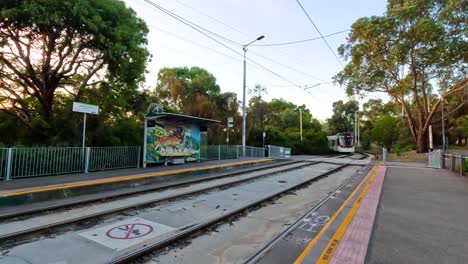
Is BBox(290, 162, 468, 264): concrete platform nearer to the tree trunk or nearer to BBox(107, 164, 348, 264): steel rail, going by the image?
BBox(107, 164, 348, 264): steel rail

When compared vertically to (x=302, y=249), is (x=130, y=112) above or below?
above

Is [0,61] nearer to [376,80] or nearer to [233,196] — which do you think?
[233,196]

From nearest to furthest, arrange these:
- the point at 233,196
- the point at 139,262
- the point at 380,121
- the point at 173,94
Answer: the point at 139,262
the point at 233,196
the point at 173,94
the point at 380,121

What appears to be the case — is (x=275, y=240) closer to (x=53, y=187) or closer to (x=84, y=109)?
(x=53, y=187)

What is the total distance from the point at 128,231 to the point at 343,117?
73.1 meters

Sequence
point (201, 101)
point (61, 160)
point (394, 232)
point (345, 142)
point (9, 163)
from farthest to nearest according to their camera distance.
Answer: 1. point (345, 142)
2. point (201, 101)
3. point (61, 160)
4. point (9, 163)
5. point (394, 232)

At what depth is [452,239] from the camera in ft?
13.7

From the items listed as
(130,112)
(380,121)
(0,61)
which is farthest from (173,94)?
(380,121)

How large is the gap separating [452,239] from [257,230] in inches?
133

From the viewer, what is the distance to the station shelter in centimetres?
1317

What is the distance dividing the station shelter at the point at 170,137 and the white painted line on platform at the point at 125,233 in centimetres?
817

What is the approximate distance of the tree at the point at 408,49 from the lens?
18.3 m

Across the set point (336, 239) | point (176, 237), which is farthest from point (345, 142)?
point (176, 237)

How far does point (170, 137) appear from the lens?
1416cm
